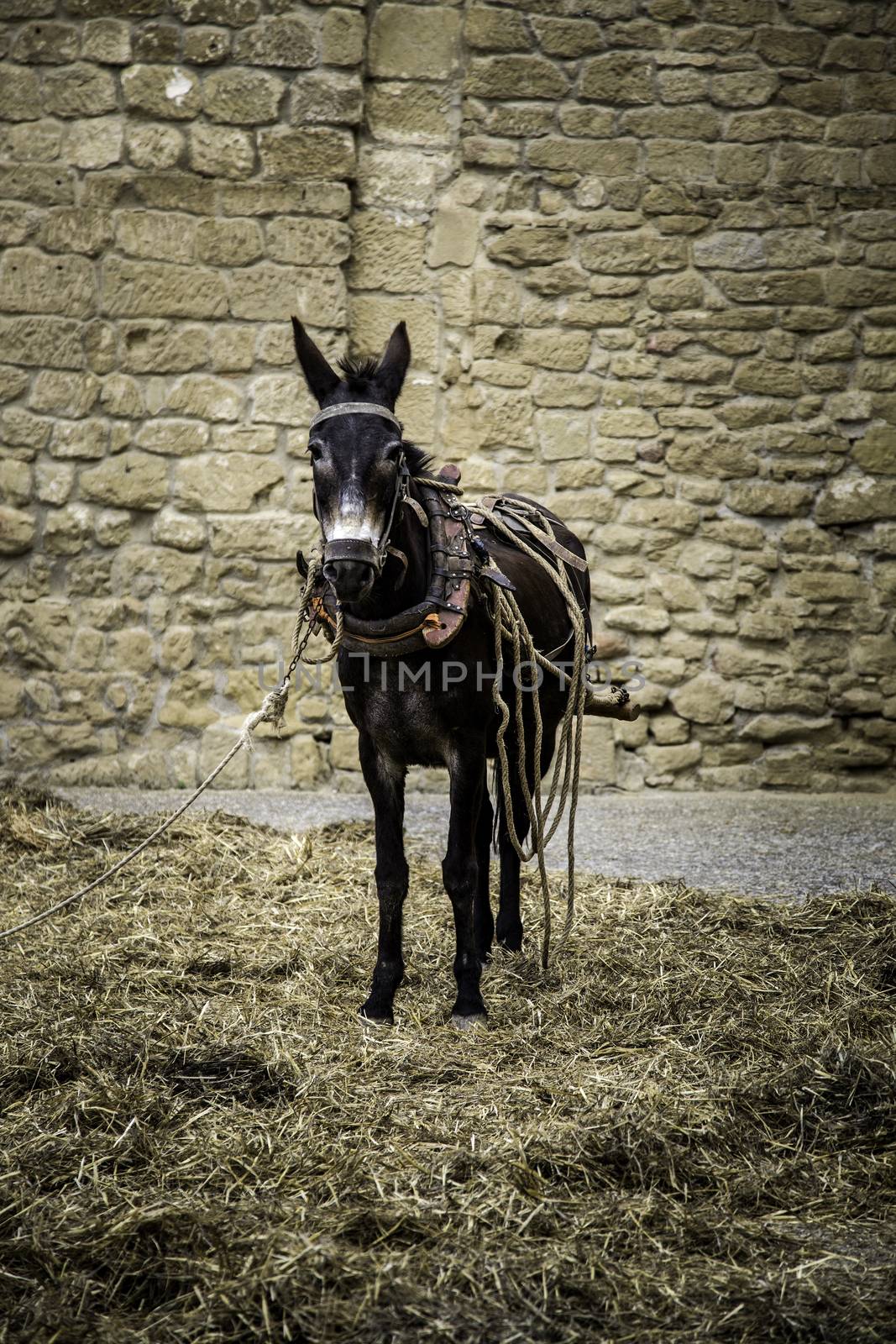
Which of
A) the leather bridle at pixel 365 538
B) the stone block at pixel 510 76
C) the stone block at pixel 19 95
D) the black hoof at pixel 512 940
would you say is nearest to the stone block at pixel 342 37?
the stone block at pixel 510 76

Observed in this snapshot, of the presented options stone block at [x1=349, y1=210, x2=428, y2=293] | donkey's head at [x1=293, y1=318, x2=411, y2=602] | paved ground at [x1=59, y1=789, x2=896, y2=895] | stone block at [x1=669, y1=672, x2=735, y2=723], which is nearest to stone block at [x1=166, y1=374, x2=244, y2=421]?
stone block at [x1=349, y1=210, x2=428, y2=293]

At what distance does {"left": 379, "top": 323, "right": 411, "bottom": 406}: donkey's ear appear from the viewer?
3.24 metres

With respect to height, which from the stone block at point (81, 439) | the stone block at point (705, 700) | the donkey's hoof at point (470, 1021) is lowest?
the donkey's hoof at point (470, 1021)

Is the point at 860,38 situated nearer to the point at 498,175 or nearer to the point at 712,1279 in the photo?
the point at 498,175

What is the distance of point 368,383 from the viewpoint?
10.5ft

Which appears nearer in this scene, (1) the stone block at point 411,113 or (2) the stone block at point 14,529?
(2) the stone block at point 14,529

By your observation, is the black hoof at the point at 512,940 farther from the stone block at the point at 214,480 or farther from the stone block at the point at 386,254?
the stone block at the point at 386,254

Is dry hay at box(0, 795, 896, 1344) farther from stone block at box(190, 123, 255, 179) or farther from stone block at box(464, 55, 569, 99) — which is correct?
stone block at box(464, 55, 569, 99)

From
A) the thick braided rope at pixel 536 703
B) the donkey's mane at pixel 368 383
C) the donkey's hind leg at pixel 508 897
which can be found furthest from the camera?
the donkey's hind leg at pixel 508 897

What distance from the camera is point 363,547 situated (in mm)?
2916

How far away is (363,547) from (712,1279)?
1.72m

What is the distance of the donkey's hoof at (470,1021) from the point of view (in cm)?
346

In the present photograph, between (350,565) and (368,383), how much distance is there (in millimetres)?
593

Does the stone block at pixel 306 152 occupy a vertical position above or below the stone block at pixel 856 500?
above
